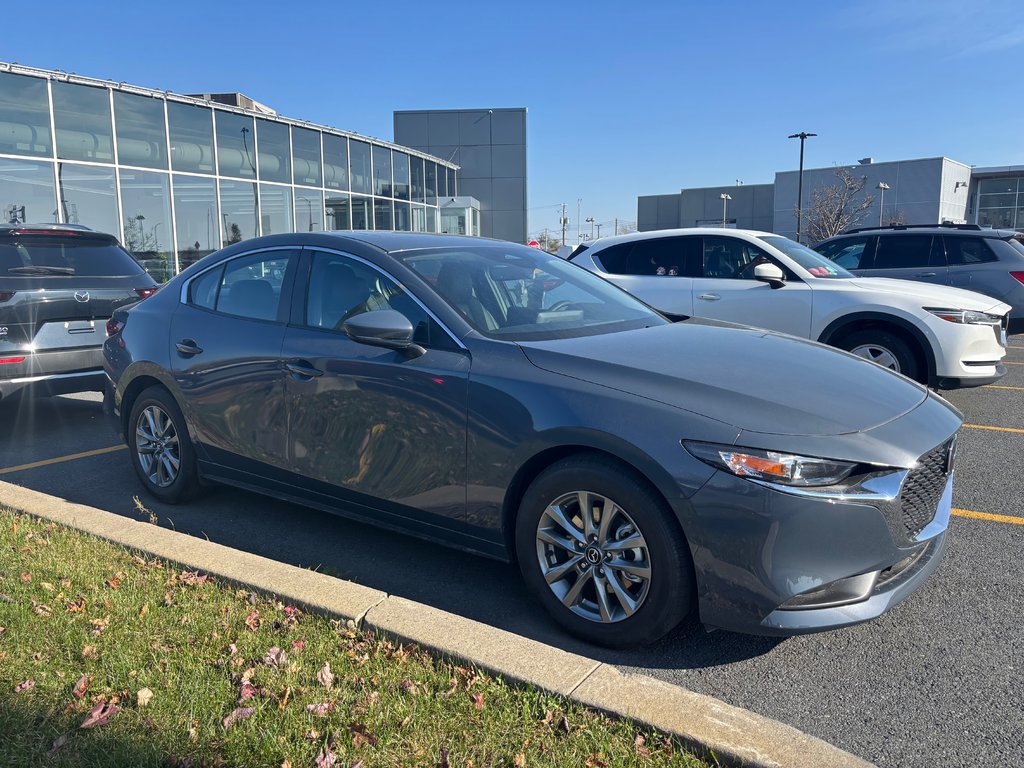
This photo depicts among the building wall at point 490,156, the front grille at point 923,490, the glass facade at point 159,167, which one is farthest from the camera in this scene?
the building wall at point 490,156

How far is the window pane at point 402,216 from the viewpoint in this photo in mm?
31078

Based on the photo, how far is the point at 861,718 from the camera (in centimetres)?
272

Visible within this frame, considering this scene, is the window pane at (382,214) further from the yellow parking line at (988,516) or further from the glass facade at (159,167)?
the yellow parking line at (988,516)

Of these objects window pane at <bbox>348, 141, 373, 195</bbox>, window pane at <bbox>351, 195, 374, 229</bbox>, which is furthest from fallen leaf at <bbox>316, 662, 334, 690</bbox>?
window pane at <bbox>348, 141, 373, 195</bbox>

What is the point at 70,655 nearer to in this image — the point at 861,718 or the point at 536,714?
the point at 536,714

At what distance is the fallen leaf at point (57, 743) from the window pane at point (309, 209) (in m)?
22.1

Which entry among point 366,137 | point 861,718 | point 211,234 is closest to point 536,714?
point 861,718

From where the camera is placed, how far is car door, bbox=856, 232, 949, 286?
35.0 ft

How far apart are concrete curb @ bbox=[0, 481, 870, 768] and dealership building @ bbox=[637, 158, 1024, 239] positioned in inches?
2226

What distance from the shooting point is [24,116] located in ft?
51.4

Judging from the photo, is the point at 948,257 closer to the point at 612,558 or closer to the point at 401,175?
the point at 612,558

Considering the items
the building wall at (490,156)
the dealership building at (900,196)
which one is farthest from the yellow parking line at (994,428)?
the dealership building at (900,196)

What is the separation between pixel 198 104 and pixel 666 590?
19.9 metres

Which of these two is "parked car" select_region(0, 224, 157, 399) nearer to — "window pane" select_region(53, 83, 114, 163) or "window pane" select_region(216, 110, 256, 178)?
"window pane" select_region(53, 83, 114, 163)
